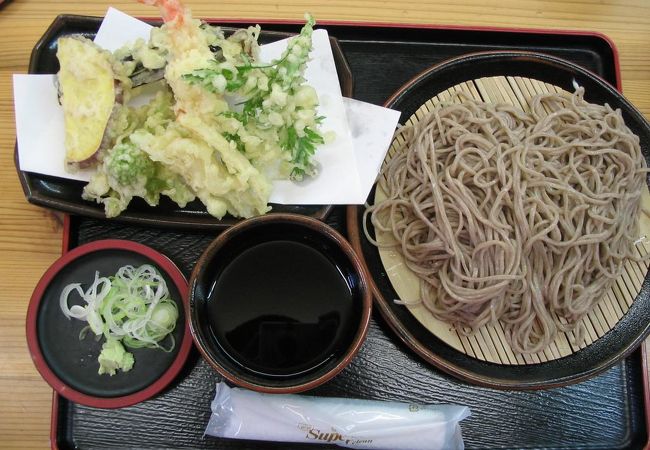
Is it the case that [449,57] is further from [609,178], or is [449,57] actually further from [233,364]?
[233,364]

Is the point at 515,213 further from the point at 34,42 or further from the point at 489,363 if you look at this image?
the point at 34,42

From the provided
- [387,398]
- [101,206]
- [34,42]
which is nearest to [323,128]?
[101,206]

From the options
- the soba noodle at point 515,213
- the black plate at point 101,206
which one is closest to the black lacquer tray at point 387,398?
the black plate at point 101,206

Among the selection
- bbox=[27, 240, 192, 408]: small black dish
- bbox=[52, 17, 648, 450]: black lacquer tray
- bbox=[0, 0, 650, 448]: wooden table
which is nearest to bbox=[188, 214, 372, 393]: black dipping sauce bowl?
bbox=[27, 240, 192, 408]: small black dish

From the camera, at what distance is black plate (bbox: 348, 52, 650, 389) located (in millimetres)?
1607

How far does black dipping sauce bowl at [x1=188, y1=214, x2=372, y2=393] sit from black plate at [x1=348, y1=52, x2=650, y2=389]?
17 centimetres

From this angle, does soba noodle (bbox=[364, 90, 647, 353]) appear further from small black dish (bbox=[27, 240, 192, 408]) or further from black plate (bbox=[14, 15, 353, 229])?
small black dish (bbox=[27, 240, 192, 408])

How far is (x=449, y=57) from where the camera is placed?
6.70ft

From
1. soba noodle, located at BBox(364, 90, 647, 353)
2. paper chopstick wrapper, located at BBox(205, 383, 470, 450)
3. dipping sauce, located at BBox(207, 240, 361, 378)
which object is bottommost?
paper chopstick wrapper, located at BBox(205, 383, 470, 450)

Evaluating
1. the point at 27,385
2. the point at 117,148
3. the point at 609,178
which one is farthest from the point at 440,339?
the point at 27,385

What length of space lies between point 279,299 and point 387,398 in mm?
536

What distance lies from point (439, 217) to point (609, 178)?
2.15 ft

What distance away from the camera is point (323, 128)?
5.93 ft

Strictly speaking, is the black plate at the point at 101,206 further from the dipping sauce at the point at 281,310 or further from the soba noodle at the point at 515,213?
the soba noodle at the point at 515,213
